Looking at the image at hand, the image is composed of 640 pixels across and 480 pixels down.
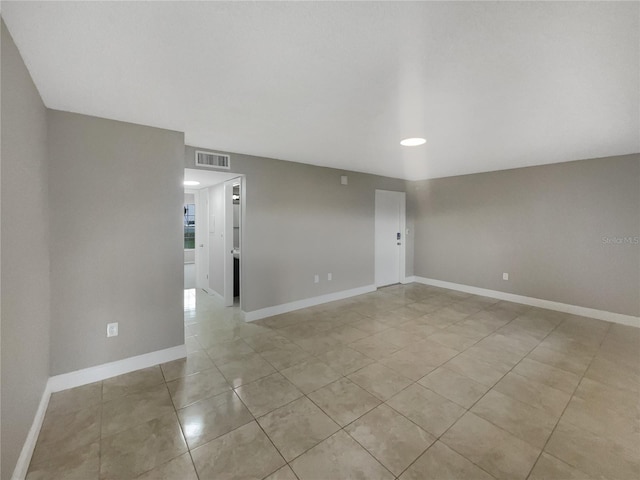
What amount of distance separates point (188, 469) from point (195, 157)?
311 centimetres

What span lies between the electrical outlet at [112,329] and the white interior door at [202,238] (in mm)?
3101

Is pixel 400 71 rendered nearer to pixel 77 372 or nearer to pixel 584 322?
pixel 77 372

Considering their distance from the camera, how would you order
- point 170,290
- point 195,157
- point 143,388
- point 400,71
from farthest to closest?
point 195,157 → point 170,290 → point 143,388 → point 400,71

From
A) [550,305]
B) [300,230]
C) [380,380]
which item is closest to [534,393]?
Result: [380,380]

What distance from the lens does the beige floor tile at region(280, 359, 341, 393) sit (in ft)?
7.90

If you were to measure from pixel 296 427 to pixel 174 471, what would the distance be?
0.77 metres

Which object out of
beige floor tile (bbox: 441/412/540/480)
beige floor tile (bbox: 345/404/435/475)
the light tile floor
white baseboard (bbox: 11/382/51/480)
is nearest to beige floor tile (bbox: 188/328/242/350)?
the light tile floor

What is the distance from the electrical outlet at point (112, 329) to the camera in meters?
2.55

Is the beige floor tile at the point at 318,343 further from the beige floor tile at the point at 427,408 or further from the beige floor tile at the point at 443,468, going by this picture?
the beige floor tile at the point at 443,468

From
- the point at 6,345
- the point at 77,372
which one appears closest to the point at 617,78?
the point at 6,345

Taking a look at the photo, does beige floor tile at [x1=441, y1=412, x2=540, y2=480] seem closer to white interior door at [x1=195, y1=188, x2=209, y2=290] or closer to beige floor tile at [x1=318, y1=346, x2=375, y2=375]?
beige floor tile at [x1=318, y1=346, x2=375, y2=375]

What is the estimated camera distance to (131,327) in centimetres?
266

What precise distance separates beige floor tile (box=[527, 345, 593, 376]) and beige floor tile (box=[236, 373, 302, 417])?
2.64 m

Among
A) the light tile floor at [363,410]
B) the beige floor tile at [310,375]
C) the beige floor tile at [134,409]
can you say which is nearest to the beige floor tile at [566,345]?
the light tile floor at [363,410]
